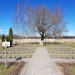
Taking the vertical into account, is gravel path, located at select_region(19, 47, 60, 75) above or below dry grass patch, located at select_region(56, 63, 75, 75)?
above

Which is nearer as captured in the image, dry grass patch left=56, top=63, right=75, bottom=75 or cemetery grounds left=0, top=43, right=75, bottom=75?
dry grass patch left=56, top=63, right=75, bottom=75

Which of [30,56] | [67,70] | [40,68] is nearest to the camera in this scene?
[67,70]

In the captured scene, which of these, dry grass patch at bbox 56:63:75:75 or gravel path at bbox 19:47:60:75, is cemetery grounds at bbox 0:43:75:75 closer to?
dry grass patch at bbox 56:63:75:75

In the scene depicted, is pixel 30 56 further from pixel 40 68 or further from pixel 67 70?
pixel 67 70

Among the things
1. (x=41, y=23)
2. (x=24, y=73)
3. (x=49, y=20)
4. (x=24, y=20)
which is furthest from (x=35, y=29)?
(x=24, y=73)

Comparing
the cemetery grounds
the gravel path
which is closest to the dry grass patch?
the cemetery grounds

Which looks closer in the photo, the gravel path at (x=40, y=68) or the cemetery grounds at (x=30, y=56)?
the gravel path at (x=40, y=68)

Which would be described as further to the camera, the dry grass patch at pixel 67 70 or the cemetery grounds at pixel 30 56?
the cemetery grounds at pixel 30 56

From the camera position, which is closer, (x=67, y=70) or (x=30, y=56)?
(x=67, y=70)

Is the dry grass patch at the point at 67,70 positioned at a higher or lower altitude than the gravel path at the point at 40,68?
lower

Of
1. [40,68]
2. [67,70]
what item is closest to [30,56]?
[40,68]

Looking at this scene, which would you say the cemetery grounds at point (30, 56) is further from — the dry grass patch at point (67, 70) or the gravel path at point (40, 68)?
the gravel path at point (40, 68)

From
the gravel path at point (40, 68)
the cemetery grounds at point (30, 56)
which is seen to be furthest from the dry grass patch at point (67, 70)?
the gravel path at point (40, 68)

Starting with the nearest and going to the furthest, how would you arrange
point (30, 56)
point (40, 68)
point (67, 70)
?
1. point (67, 70)
2. point (40, 68)
3. point (30, 56)
